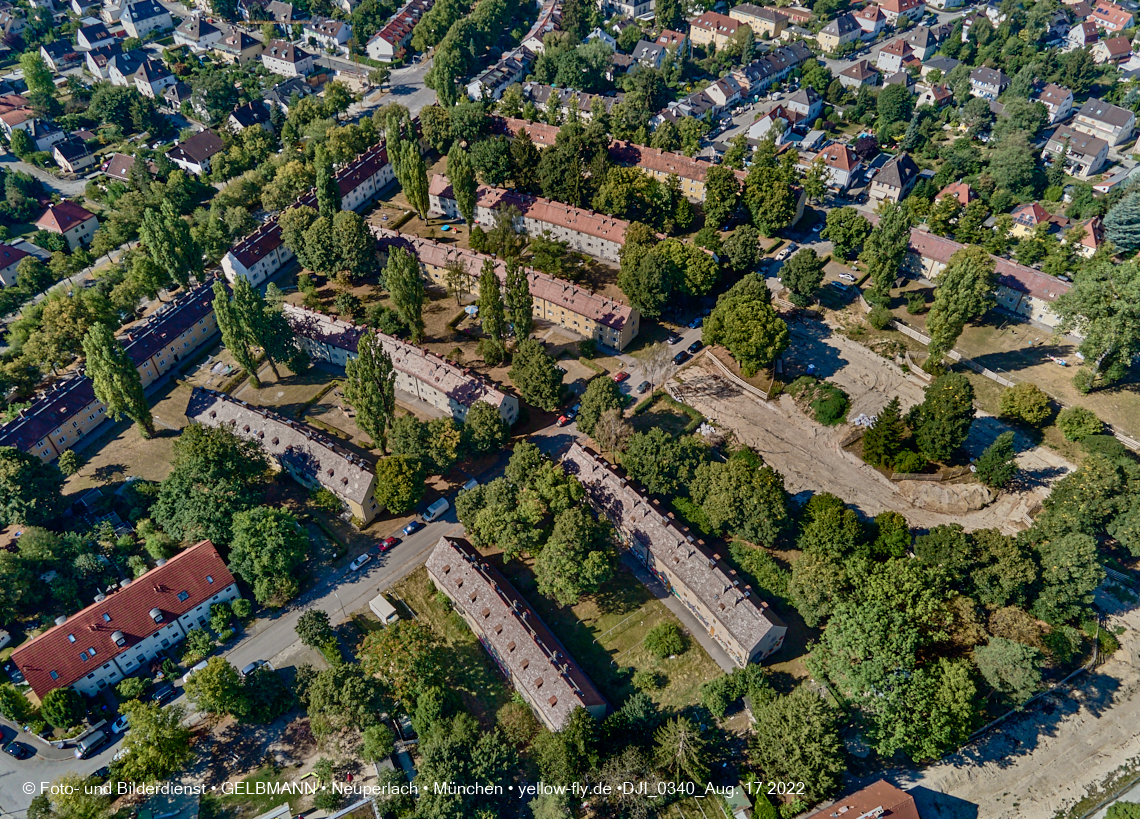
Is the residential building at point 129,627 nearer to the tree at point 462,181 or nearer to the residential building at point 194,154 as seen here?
the tree at point 462,181

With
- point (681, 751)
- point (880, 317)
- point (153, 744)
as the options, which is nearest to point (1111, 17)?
point (880, 317)

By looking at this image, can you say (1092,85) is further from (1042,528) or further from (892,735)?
(892,735)

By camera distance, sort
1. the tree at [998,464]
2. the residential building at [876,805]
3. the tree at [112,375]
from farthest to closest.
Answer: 1. the tree at [112,375]
2. the tree at [998,464]
3. the residential building at [876,805]

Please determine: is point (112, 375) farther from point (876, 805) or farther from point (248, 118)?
point (876, 805)

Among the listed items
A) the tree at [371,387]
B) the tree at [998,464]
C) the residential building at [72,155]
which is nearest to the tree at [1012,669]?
the tree at [998,464]

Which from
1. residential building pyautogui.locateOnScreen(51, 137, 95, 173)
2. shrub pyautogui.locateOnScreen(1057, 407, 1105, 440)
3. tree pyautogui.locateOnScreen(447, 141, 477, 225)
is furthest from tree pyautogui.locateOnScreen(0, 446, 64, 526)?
shrub pyautogui.locateOnScreen(1057, 407, 1105, 440)

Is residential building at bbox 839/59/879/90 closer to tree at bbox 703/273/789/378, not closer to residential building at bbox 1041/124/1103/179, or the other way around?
residential building at bbox 1041/124/1103/179

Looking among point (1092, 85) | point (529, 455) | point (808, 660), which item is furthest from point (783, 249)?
point (1092, 85)
